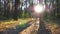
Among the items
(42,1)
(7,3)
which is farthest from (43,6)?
(7,3)

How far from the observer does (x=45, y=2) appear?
16.9m

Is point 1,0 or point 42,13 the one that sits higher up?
point 1,0

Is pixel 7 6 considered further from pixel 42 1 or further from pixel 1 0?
pixel 42 1

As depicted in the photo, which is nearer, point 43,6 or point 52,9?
point 43,6

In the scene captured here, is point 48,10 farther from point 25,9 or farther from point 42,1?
point 25,9

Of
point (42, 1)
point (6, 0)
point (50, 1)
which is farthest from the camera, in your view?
point (6, 0)

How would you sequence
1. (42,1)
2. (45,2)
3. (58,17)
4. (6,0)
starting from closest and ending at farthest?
1. (58,17)
2. (42,1)
3. (45,2)
4. (6,0)

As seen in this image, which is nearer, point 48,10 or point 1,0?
point 48,10

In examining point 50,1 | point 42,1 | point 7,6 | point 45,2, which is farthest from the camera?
point 7,6

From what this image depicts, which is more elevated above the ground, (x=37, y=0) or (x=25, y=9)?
(x=37, y=0)

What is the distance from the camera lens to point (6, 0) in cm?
2036

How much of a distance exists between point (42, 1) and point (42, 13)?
309 centimetres

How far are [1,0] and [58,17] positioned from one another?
9.70 m

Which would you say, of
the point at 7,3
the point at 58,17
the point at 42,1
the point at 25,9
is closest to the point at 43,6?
the point at 42,1
